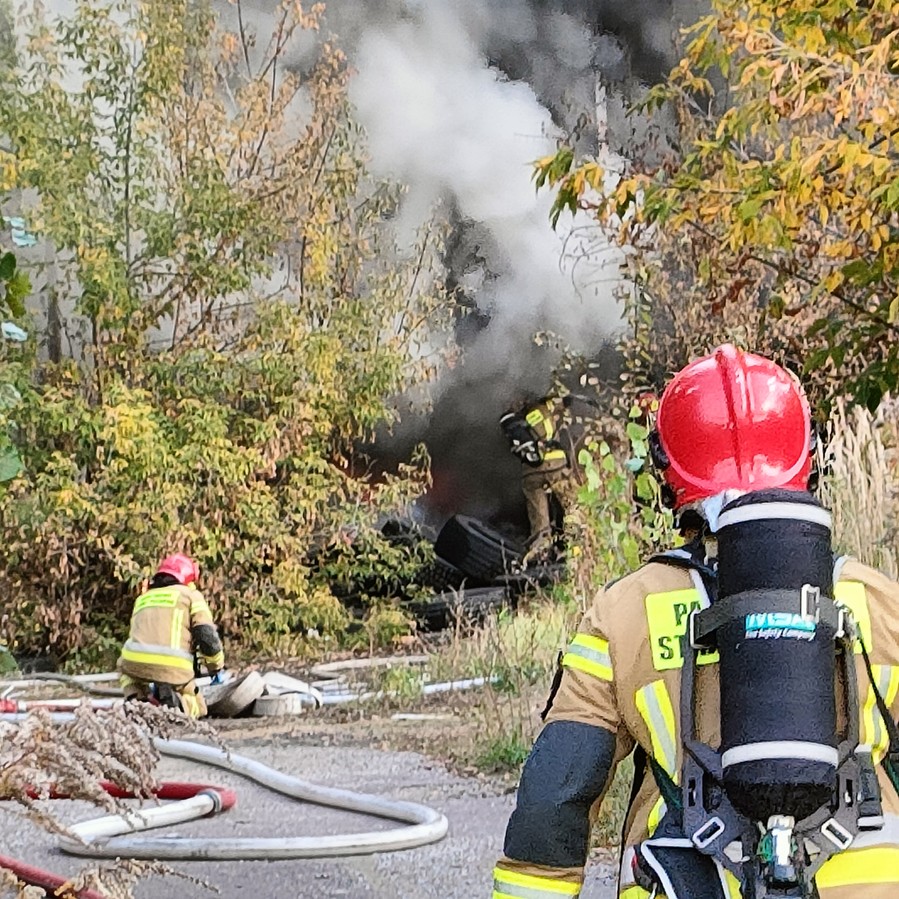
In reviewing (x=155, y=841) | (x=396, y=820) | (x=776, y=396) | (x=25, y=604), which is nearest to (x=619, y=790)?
(x=396, y=820)

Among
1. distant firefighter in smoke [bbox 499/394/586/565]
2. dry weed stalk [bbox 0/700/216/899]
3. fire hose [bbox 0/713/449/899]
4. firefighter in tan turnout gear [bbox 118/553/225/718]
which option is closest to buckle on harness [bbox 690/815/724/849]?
dry weed stalk [bbox 0/700/216/899]

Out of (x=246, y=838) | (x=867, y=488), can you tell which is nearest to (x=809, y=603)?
(x=246, y=838)

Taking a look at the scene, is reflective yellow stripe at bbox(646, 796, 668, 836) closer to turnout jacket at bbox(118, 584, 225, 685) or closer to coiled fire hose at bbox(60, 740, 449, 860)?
coiled fire hose at bbox(60, 740, 449, 860)

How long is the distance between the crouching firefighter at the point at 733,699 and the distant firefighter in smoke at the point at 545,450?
290 inches

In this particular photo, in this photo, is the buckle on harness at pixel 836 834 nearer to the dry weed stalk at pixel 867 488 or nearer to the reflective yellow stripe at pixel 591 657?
the reflective yellow stripe at pixel 591 657

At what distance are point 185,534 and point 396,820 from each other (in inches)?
161

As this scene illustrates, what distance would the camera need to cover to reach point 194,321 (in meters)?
8.24

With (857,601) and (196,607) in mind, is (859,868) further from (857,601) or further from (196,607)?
(196,607)

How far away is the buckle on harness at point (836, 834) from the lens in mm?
1229

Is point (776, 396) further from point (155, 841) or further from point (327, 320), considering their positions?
point (327, 320)

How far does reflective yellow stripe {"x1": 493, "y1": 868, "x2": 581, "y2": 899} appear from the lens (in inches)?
52.4

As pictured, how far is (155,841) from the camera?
11.4 feet

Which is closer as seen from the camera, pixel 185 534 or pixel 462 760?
pixel 462 760

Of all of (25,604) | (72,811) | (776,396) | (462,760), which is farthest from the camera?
(25,604)
